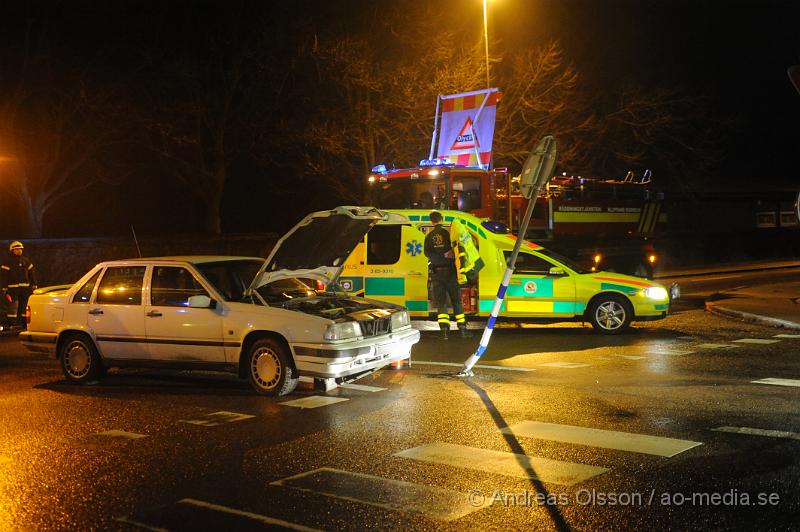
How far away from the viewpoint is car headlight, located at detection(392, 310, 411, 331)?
9445 millimetres

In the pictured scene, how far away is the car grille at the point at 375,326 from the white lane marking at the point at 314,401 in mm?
733

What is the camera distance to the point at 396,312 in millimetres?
9570

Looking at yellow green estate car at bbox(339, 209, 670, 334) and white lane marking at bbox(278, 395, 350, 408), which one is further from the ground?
yellow green estate car at bbox(339, 209, 670, 334)

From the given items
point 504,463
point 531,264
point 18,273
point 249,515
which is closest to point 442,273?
point 531,264

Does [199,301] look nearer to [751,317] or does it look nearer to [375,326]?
[375,326]

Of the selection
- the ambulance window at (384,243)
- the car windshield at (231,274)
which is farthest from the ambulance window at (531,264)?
the car windshield at (231,274)

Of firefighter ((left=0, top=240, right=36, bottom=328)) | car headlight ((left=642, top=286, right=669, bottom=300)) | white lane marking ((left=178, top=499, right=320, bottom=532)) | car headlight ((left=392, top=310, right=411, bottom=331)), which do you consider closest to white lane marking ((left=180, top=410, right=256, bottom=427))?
car headlight ((left=392, top=310, right=411, bottom=331))

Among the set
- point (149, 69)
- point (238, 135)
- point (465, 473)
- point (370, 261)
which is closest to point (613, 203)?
point (370, 261)

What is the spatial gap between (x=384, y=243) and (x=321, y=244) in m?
3.77

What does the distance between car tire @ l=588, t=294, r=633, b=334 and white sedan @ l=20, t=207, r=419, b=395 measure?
4302 mm

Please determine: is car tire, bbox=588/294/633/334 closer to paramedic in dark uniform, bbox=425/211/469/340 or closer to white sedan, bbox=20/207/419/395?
paramedic in dark uniform, bbox=425/211/469/340

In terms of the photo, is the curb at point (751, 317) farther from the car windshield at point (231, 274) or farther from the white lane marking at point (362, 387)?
the car windshield at point (231, 274)

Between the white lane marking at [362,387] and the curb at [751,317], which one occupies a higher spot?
the curb at [751,317]

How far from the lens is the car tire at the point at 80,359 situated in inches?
382
